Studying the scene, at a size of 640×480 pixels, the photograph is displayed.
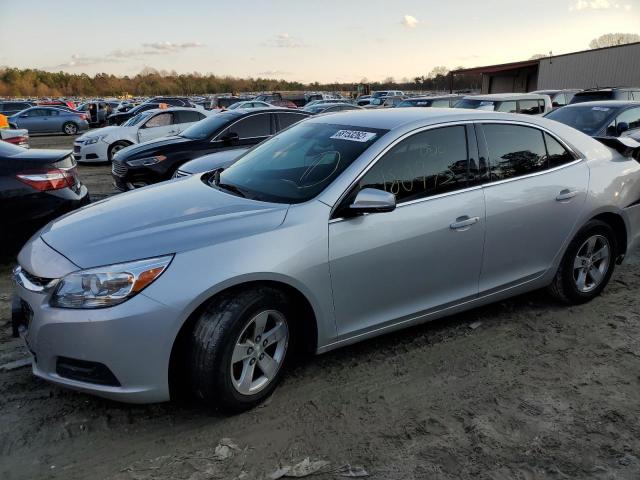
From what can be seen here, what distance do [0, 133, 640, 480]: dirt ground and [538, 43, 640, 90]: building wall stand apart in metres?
34.6

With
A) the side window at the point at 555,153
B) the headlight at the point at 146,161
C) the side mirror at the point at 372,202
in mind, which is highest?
the side window at the point at 555,153

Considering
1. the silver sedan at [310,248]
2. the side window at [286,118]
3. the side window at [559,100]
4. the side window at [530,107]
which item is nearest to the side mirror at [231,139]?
the side window at [286,118]

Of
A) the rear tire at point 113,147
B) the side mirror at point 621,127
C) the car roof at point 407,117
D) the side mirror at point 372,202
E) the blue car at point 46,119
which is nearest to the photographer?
the side mirror at point 372,202

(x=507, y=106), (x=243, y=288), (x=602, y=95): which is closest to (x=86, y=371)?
(x=243, y=288)

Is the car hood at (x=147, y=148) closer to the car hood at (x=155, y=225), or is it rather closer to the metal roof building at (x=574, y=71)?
the car hood at (x=155, y=225)

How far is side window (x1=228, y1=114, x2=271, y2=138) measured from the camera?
877cm

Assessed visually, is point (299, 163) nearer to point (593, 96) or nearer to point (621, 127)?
point (621, 127)

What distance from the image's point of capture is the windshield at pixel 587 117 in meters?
8.94

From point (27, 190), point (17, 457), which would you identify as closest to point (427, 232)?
point (17, 457)

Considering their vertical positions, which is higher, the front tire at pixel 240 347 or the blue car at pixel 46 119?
the blue car at pixel 46 119

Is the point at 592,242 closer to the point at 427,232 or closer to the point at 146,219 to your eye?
the point at 427,232

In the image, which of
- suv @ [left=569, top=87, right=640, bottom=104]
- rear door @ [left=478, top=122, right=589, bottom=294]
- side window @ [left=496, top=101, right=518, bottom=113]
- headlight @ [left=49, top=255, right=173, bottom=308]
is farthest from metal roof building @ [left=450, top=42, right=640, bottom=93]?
headlight @ [left=49, top=255, right=173, bottom=308]

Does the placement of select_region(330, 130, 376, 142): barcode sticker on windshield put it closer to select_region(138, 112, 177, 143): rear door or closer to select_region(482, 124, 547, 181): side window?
select_region(482, 124, 547, 181): side window

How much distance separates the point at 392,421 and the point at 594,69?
1531 inches
